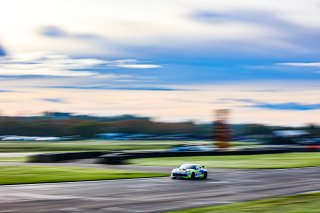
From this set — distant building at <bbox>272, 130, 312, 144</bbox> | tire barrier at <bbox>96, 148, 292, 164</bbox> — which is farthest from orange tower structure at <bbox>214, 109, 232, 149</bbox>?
distant building at <bbox>272, 130, 312, 144</bbox>

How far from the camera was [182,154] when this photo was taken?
76062 millimetres

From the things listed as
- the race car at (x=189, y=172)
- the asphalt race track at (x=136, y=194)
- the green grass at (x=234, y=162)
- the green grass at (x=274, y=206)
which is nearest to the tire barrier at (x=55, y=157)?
the green grass at (x=234, y=162)

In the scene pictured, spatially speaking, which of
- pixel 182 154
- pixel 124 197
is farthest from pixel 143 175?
pixel 182 154

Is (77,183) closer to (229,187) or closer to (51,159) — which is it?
(229,187)

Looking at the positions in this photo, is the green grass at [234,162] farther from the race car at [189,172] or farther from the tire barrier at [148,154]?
the race car at [189,172]

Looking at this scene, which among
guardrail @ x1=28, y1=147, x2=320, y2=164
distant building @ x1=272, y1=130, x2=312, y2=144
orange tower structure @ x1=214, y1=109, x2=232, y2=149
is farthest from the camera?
distant building @ x1=272, y1=130, x2=312, y2=144

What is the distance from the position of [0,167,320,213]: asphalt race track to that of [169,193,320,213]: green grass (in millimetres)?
1066

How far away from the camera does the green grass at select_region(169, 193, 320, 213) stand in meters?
21.7

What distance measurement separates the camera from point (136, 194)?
89.9 feet

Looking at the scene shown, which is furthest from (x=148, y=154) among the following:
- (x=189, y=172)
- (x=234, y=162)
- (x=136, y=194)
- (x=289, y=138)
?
(x=289, y=138)

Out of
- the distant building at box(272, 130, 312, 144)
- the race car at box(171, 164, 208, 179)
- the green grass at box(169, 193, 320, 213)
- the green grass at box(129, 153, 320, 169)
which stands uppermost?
the distant building at box(272, 130, 312, 144)

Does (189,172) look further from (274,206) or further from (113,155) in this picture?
(113,155)

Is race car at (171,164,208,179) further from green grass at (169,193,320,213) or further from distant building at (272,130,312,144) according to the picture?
distant building at (272,130,312,144)

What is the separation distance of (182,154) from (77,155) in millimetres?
13536
